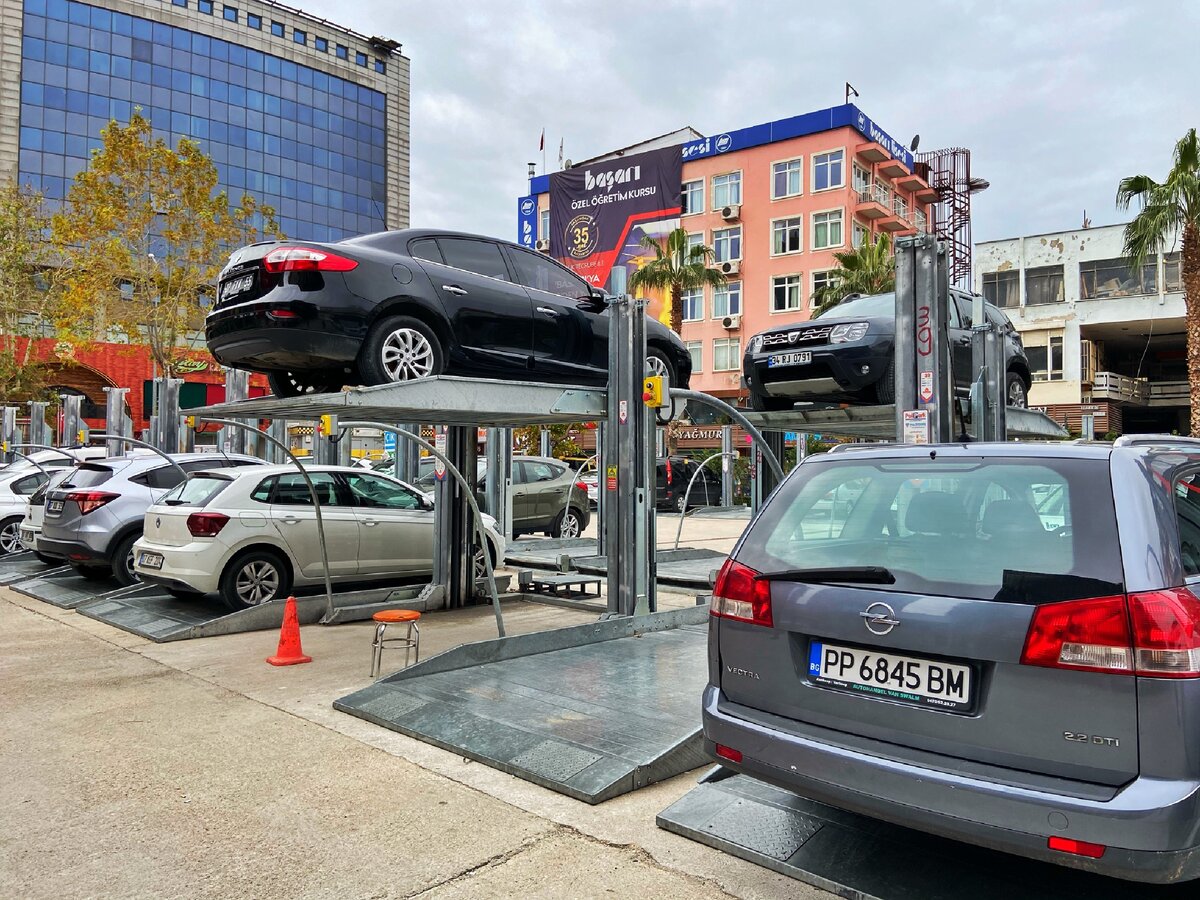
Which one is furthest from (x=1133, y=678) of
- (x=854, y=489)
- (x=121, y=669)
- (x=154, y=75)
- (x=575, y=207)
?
(x=154, y=75)

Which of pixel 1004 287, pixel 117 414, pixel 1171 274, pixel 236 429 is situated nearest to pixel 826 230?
pixel 1004 287

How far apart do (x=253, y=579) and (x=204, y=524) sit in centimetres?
78

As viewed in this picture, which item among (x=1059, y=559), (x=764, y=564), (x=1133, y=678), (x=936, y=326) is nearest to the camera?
(x=1133, y=678)

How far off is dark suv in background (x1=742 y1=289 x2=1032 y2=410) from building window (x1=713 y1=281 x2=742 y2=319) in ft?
106

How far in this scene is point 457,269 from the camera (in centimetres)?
690

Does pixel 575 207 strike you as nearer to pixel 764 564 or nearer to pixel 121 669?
pixel 121 669

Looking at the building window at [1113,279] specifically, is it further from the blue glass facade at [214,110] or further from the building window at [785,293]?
the blue glass facade at [214,110]

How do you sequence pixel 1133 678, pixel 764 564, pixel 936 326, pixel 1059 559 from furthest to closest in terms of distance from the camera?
pixel 936 326
pixel 764 564
pixel 1059 559
pixel 1133 678

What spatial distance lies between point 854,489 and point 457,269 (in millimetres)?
4304

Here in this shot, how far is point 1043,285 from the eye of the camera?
35281mm

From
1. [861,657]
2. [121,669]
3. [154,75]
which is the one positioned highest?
[154,75]

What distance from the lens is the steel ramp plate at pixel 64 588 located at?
9.95m

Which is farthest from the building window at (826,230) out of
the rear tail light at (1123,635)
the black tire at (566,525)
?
the rear tail light at (1123,635)

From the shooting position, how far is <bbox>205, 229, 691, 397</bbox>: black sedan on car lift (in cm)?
583
